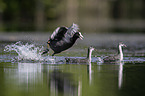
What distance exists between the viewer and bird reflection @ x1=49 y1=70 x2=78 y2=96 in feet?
32.1

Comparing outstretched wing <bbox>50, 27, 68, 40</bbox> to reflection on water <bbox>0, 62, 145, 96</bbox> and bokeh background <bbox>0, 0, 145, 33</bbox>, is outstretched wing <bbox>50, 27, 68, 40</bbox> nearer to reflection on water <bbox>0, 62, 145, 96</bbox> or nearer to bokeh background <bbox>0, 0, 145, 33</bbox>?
reflection on water <bbox>0, 62, 145, 96</bbox>

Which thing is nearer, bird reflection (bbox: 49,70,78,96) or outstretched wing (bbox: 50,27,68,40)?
bird reflection (bbox: 49,70,78,96)

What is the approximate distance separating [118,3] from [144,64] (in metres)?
109

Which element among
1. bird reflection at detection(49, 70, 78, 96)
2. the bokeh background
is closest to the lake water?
bird reflection at detection(49, 70, 78, 96)

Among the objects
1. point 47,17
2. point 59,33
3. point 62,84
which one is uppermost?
point 47,17

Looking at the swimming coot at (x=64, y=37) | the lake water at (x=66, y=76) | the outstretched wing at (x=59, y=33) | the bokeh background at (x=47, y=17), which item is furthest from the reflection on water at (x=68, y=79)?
the bokeh background at (x=47, y=17)

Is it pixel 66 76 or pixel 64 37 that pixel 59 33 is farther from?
pixel 66 76

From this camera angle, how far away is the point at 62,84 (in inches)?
424

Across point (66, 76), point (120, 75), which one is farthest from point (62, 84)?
point (120, 75)

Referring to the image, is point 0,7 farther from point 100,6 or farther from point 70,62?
point 100,6

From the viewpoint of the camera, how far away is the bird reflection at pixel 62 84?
32.1 feet

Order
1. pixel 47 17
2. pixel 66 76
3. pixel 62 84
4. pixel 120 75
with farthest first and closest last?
pixel 47 17 < pixel 120 75 < pixel 66 76 < pixel 62 84

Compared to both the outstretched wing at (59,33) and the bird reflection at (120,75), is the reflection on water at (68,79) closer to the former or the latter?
the bird reflection at (120,75)

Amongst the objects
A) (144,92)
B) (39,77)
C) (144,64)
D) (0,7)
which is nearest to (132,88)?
(144,92)
